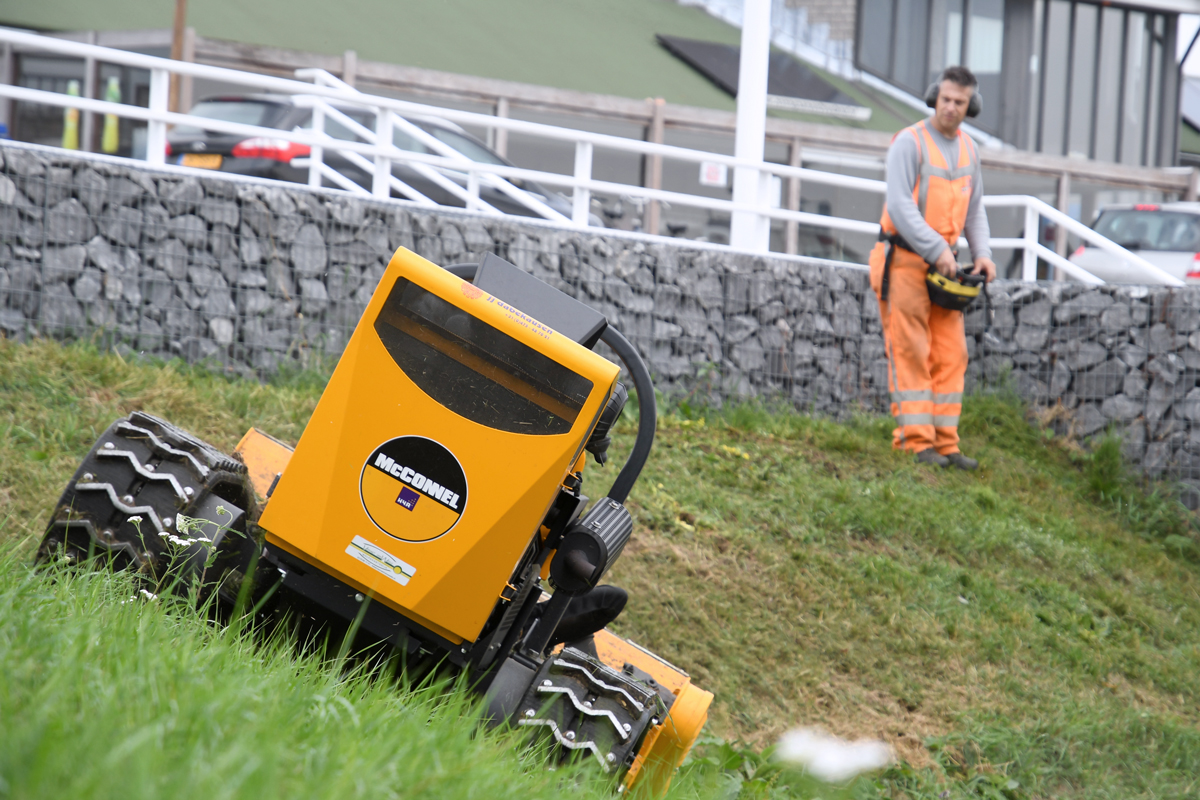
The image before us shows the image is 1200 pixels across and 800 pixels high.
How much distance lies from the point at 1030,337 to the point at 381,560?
696cm

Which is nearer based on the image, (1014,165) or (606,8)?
(1014,165)

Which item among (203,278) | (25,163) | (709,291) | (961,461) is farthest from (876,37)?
(25,163)

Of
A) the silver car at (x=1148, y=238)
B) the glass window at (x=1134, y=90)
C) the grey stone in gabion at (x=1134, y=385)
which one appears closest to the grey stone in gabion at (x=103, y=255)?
the grey stone in gabion at (x=1134, y=385)

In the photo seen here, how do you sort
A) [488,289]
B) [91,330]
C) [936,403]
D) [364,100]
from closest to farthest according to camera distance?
1. [488,289]
2. [91,330]
3. [936,403]
4. [364,100]

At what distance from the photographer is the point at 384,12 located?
18.3 meters

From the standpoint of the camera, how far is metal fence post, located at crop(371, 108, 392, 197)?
A: 24.2ft

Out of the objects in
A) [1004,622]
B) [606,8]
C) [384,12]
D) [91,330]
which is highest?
[606,8]

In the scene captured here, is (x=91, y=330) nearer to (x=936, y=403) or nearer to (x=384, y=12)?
(x=936, y=403)

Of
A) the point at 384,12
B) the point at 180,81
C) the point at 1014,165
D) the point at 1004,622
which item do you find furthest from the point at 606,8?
the point at 1004,622

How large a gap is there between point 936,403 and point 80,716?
6.18m

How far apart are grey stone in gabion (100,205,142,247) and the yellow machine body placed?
15.9ft

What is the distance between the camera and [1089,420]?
7945 millimetres

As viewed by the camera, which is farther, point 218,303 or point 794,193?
point 794,193

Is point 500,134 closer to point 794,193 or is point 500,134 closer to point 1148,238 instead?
point 794,193
